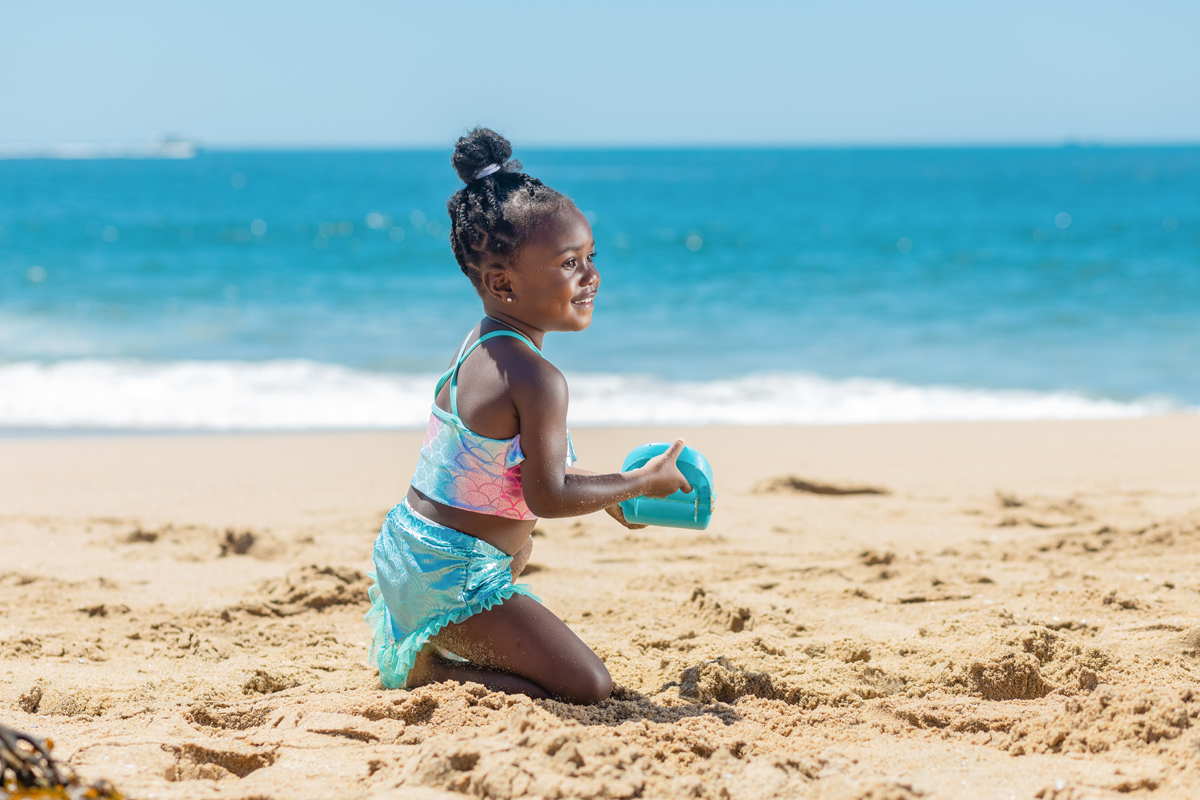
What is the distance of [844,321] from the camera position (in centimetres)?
1105

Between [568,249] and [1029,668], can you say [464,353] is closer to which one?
[568,249]

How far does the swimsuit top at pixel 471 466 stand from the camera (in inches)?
89.0

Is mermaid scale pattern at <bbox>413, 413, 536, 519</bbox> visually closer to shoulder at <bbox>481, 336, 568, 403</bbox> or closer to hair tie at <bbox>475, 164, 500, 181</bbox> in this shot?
shoulder at <bbox>481, 336, 568, 403</bbox>

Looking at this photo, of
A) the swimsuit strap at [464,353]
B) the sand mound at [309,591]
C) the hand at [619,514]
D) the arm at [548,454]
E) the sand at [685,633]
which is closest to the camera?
the sand at [685,633]

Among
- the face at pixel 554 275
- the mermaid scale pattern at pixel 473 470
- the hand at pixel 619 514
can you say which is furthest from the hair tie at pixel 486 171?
the hand at pixel 619 514

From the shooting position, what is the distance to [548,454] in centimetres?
219

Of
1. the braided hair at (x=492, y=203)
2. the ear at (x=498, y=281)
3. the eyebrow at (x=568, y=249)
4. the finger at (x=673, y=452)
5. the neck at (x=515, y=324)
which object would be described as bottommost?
the finger at (x=673, y=452)

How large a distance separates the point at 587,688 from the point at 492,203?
1.13 metres

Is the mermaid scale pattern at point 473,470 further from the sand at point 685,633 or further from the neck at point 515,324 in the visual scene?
the sand at point 685,633

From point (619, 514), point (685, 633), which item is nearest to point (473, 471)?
point (619, 514)

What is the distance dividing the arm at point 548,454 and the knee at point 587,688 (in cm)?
38

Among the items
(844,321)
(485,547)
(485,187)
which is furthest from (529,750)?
(844,321)

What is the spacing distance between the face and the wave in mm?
4436

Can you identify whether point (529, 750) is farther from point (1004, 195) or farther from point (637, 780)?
point (1004, 195)
